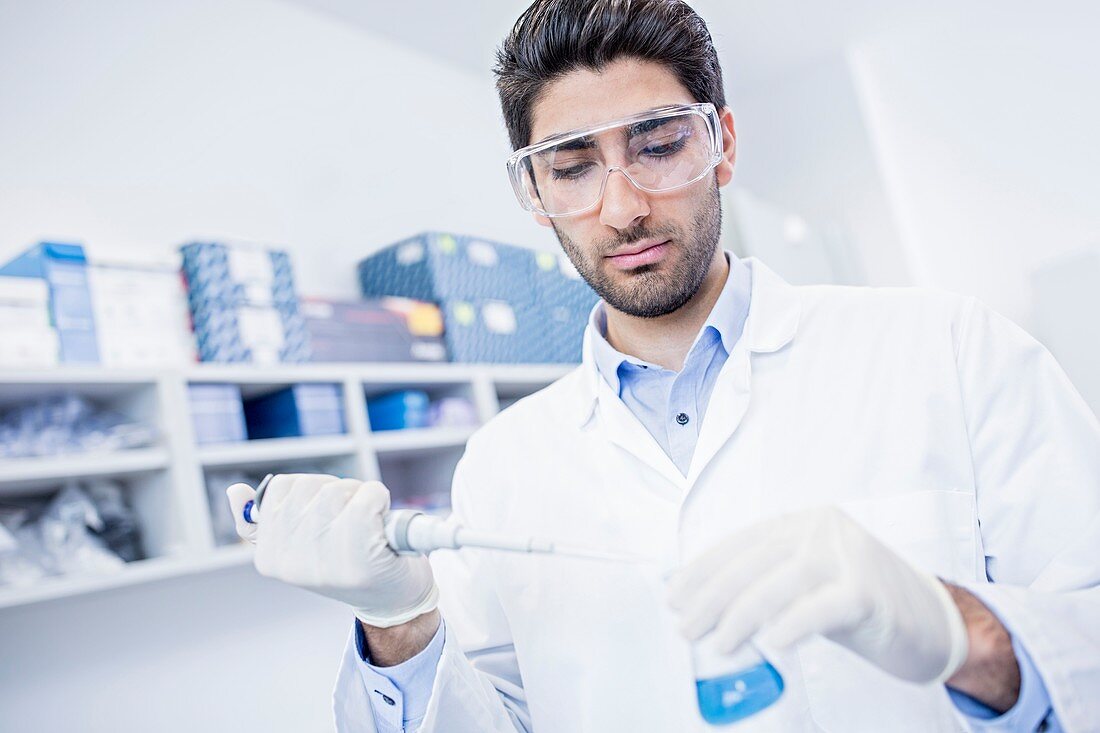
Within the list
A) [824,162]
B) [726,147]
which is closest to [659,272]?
[726,147]

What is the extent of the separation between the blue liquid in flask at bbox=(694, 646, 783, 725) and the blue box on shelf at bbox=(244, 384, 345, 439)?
1799 mm

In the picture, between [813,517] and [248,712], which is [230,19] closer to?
[248,712]

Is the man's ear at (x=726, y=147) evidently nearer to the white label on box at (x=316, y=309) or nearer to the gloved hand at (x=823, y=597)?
the gloved hand at (x=823, y=597)

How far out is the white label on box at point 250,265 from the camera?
94.2 inches

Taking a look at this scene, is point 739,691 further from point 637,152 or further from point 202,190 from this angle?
point 202,190

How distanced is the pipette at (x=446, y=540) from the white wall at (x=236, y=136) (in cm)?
187

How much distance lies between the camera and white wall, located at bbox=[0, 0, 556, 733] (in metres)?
2.29

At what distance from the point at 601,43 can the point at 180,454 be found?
57.1 inches

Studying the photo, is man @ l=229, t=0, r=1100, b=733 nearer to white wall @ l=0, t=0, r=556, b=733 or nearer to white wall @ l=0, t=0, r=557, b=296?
white wall @ l=0, t=0, r=556, b=733

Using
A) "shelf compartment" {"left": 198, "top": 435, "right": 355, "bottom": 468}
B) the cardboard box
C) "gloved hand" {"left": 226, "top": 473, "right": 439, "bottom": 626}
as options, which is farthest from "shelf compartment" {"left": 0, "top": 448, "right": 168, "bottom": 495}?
"gloved hand" {"left": 226, "top": 473, "right": 439, "bottom": 626}

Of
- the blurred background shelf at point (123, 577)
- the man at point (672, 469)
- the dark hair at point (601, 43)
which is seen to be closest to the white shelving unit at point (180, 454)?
the blurred background shelf at point (123, 577)

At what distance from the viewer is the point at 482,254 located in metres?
3.06

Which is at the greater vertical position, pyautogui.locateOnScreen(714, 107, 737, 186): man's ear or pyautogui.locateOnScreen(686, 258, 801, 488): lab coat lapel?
pyautogui.locateOnScreen(714, 107, 737, 186): man's ear

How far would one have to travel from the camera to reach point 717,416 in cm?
123
